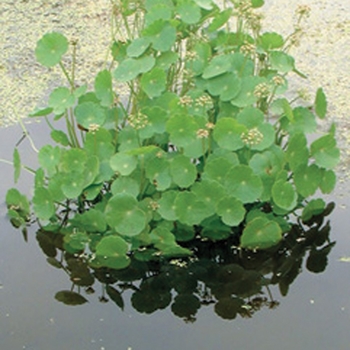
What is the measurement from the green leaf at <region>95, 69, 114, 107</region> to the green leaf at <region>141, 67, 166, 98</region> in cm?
9

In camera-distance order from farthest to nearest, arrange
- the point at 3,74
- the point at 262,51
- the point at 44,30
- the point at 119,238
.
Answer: the point at 44,30 < the point at 3,74 < the point at 262,51 < the point at 119,238

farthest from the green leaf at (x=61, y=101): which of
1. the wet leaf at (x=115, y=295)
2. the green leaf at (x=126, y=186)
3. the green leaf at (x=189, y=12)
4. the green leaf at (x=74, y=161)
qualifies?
the wet leaf at (x=115, y=295)

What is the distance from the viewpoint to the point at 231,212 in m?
2.00

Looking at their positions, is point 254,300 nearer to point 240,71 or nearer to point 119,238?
point 119,238

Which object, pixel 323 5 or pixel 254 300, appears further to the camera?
pixel 323 5

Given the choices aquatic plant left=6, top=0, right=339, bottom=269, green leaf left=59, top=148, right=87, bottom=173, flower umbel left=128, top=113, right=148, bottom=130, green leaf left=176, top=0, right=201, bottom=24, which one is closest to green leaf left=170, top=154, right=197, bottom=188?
aquatic plant left=6, top=0, right=339, bottom=269

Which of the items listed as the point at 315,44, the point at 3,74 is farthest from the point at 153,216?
the point at 315,44

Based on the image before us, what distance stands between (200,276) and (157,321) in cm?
17

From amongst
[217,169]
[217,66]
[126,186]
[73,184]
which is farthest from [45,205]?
[217,66]

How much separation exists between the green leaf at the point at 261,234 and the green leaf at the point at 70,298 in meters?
0.39

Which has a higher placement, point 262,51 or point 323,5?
point 323,5

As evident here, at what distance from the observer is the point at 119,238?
6.45 feet

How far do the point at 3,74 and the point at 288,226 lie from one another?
1.28 metres

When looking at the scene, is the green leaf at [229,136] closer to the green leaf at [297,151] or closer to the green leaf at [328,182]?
the green leaf at [297,151]
